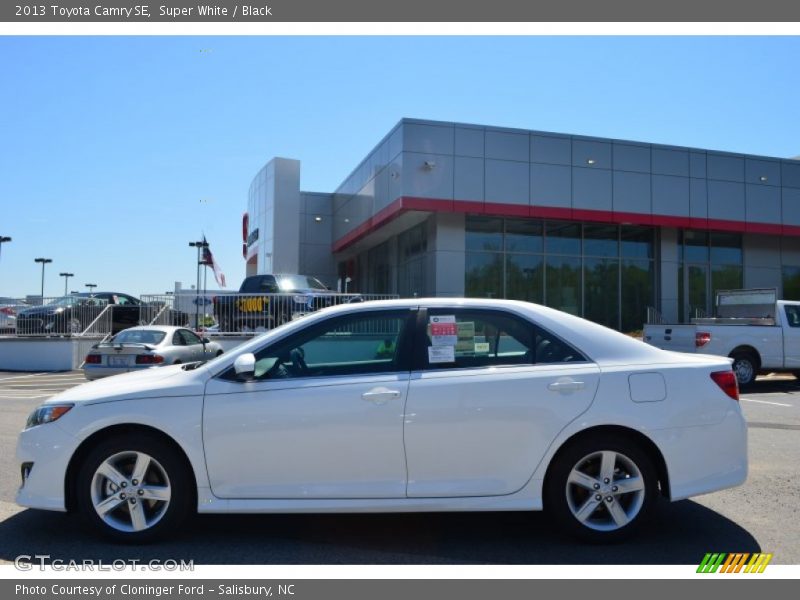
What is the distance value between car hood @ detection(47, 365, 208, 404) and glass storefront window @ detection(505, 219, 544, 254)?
61.3 feet

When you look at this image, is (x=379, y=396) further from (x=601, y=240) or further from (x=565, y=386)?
(x=601, y=240)

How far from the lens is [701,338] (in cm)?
1276

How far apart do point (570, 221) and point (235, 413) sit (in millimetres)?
20015

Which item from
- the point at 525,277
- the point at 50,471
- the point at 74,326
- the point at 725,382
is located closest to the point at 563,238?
the point at 525,277

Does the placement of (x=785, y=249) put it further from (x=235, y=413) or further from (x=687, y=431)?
(x=235, y=413)

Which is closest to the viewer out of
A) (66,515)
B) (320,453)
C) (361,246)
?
(320,453)

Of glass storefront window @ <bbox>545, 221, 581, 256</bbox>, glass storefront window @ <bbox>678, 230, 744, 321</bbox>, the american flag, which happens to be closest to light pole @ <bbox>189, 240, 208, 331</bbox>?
the american flag

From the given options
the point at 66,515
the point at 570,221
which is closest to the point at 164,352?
the point at 66,515

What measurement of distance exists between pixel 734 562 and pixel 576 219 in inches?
707

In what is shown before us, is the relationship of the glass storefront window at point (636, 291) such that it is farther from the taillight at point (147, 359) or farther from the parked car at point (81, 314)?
the taillight at point (147, 359)

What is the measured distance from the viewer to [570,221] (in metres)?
22.5

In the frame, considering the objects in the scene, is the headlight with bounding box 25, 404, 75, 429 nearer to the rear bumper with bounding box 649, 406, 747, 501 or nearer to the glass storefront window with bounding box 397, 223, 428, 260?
the rear bumper with bounding box 649, 406, 747, 501

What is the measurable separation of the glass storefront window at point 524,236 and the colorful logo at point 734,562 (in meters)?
18.4

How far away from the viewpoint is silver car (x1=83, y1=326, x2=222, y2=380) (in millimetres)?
11656
